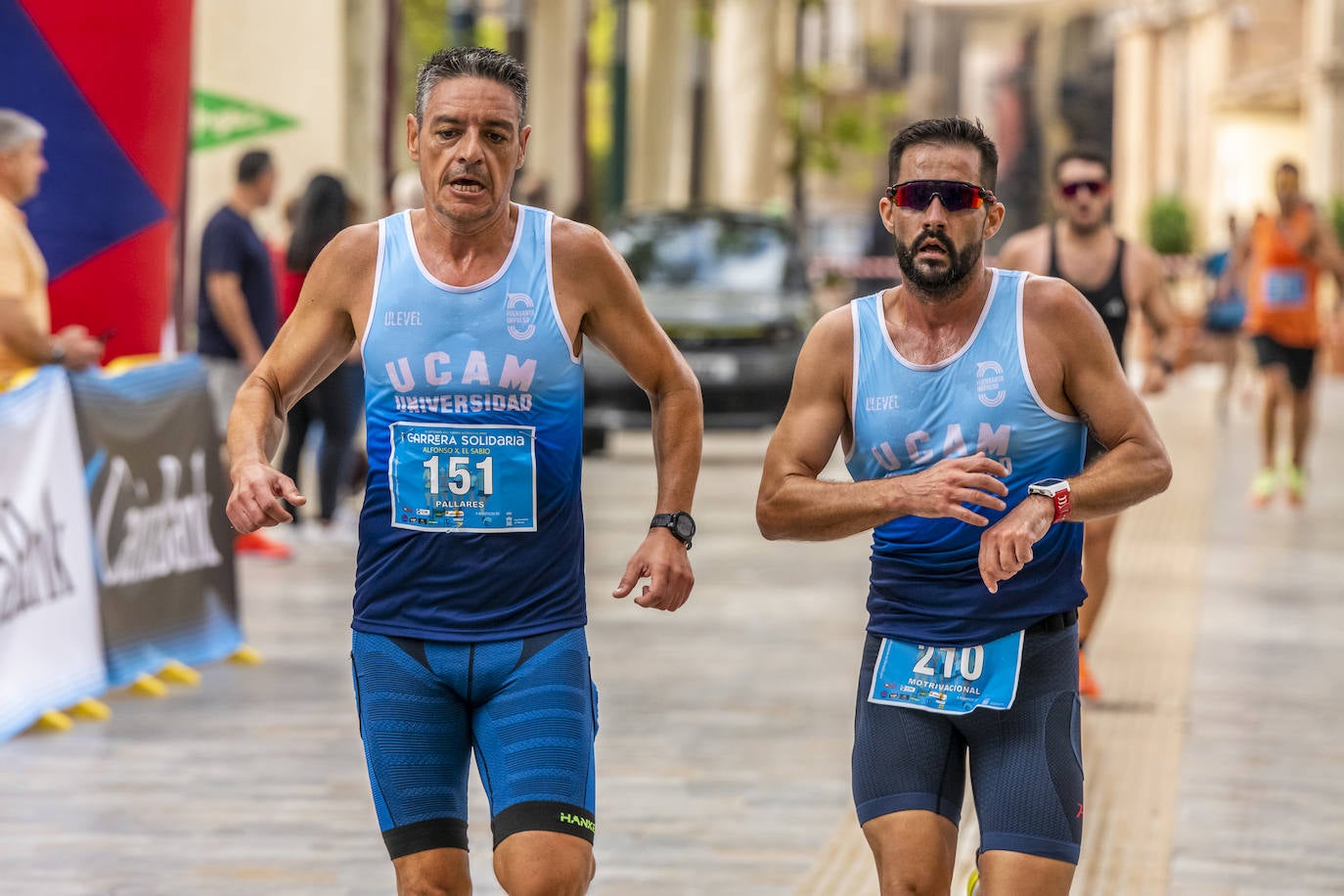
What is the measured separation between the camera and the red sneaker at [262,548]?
12.5 meters

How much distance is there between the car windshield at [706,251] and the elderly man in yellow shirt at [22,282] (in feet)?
35.7

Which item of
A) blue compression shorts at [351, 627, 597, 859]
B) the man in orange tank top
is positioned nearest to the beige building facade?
the man in orange tank top

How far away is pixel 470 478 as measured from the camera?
13.8 ft

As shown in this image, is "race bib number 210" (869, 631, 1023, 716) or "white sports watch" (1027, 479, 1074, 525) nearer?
"white sports watch" (1027, 479, 1074, 525)

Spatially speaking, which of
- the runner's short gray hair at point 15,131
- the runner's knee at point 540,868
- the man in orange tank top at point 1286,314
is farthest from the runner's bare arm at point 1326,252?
the runner's knee at point 540,868

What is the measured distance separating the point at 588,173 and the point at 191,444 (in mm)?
21617

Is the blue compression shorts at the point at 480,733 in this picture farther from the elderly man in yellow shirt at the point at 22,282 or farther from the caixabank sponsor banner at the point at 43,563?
the elderly man in yellow shirt at the point at 22,282

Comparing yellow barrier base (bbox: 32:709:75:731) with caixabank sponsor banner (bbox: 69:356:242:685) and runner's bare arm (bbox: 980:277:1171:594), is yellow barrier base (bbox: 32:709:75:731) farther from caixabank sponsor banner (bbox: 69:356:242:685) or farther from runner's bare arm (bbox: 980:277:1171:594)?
runner's bare arm (bbox: 980:277:1171:594)

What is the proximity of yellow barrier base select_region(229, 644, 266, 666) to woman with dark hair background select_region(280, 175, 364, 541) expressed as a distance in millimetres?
3034

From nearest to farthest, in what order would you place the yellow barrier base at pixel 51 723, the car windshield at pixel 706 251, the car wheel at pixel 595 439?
1. the yellow barrier base at pixel 51 723
2. the car wheel at pixel 595 439
3. the car windshield at pixel 706 251

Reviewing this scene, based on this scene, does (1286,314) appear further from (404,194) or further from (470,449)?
(470,449)

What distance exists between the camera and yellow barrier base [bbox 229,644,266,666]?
30.8 ft

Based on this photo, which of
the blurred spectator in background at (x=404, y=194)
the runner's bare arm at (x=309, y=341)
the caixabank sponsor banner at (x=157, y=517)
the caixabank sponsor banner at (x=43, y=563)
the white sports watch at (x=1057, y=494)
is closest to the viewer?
the white sports watch at (x=1057, y=494)

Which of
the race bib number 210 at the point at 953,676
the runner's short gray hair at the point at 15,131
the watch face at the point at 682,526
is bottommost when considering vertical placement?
the race bib number 210 at the point at 953,676
